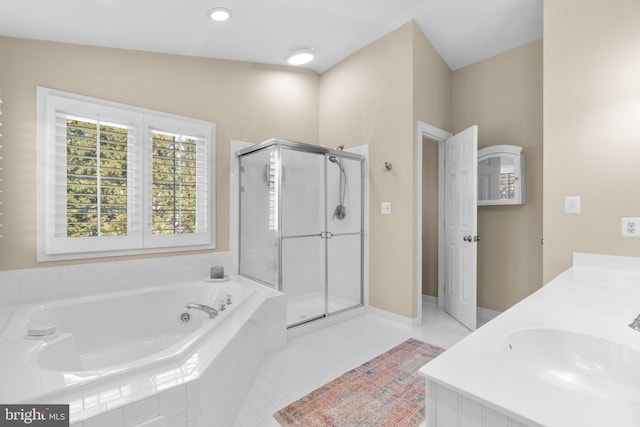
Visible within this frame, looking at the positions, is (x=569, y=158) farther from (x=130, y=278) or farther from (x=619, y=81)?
(x=130, y=278)

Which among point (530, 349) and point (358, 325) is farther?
point (358, 325)

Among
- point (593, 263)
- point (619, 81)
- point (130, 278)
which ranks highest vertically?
point (619, 81)

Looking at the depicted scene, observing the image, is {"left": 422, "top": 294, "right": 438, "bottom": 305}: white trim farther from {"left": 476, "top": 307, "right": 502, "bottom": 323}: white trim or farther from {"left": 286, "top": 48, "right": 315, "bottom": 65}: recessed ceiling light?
{"left": 286, "top": 48, "right": 315, "bottom": 65}: recessed ceiling light

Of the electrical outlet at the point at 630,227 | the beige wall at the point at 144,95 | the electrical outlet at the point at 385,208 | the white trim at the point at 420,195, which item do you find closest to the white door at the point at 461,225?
the white trim at the point at 420,195

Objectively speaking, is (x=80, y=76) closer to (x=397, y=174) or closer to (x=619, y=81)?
(x=397, y=174)

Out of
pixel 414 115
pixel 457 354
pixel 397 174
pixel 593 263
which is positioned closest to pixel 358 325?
pixel 397 174

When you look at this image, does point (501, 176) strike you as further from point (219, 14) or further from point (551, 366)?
point (219, 14)

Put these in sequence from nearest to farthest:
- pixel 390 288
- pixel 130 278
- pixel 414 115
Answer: pixel 130 278
pixel 414 115
pixel 390 288

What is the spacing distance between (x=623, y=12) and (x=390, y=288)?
2.55 meters

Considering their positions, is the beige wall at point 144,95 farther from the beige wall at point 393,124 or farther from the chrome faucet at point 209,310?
the chrome faucet at point 209,310

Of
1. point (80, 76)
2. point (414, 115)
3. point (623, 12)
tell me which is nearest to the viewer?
point (623, 12)

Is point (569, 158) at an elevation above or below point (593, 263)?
above

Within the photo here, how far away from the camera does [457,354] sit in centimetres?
84

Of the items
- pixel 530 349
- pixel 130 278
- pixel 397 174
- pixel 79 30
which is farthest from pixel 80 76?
pixel 530 349
